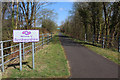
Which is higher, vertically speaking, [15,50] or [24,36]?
[24,36]

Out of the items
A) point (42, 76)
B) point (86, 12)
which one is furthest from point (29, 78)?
point (86, 12)

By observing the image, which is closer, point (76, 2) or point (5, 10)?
point (5, 10)

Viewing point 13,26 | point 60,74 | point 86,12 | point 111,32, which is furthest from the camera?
point 111,32

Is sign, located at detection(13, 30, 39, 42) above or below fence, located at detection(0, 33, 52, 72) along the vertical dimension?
above

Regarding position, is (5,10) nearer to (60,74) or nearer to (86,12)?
(86,12)

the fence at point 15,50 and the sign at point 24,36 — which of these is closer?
the sign at point 24,36

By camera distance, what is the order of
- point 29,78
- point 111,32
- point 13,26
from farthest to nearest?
point 111,32, point 13,26, point 29,78

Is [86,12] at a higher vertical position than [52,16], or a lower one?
higher

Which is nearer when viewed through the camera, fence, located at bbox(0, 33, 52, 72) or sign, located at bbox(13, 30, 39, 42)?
sign, located at bbox(13, 30, 39, 42)

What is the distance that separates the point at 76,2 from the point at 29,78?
75.0ft

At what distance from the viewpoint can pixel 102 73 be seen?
5.25 meters

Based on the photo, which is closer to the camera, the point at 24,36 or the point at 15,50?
the point at 24,36

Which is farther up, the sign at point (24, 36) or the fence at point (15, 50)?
the sign at point (24, 36)

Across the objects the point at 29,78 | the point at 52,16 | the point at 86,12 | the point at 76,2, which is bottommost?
the point at 29,78
